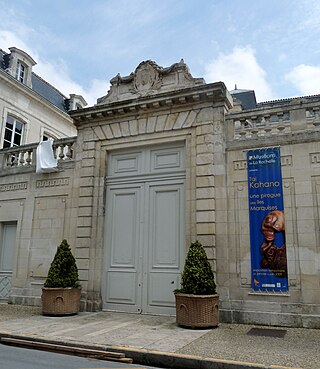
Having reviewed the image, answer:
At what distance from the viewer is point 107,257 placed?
25.9ft

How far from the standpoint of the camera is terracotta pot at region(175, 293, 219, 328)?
230 inches

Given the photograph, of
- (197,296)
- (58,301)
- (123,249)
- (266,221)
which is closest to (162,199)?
(123,249)

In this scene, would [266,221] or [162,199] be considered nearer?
[266,221]

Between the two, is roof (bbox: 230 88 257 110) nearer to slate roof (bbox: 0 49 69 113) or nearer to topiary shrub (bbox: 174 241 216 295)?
topiary shrub (bbox: 174 241 216 295)

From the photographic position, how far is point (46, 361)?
4.21 meters

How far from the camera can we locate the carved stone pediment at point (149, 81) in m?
7.89

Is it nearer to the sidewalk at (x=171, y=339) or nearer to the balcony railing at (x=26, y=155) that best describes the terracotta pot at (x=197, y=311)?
the sidewalk at (x=171, y=339)

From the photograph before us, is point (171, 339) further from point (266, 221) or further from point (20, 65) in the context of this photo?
point (20, 65)

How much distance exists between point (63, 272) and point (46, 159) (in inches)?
124

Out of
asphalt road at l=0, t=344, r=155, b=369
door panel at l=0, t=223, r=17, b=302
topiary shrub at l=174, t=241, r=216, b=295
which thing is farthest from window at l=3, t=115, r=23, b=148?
asphalt road at l=0, t=344, r=155, b=369

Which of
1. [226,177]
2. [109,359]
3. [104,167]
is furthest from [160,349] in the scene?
[104,167]

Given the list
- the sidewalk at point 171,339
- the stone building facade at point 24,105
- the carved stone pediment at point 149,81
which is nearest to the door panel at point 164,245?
the sidewalk at point 171,339

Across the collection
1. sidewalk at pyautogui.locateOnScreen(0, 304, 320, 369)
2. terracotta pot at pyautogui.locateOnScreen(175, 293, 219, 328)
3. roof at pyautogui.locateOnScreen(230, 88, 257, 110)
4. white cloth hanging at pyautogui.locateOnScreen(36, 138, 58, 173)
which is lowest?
sidewalk at pyautogui.locateOnScreen(0, 304, 320, 369)

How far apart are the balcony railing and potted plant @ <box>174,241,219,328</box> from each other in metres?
4.40
